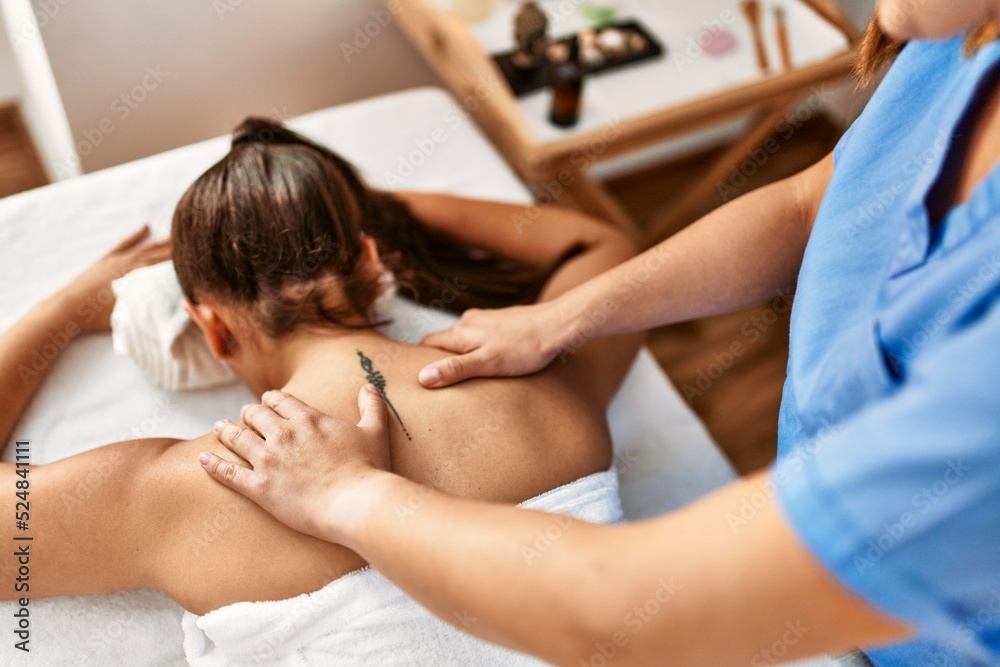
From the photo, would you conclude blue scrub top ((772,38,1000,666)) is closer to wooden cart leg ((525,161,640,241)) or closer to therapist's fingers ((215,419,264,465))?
therapist's fingers ((215,419,264,465))

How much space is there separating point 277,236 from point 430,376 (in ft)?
0.91

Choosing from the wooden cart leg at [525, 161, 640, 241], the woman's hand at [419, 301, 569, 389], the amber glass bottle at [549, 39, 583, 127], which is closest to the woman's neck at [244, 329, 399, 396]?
the woman's hand at [419, 301, 569, 389]

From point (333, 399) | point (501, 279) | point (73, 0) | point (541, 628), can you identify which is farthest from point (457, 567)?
Answer: point (73, 0)

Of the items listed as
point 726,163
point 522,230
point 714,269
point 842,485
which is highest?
point 842,485

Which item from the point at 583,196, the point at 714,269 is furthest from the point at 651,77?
the point at 714,269

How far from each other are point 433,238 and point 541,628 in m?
0.96

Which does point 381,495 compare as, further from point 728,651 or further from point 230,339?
point 230,339

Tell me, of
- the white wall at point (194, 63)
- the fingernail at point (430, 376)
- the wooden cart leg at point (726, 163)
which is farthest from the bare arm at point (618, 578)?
the wooden cart leg at point (726, 163)

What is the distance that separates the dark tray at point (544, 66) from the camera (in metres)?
1.88

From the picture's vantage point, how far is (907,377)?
61cm

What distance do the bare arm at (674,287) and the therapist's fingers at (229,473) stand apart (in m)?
0.26

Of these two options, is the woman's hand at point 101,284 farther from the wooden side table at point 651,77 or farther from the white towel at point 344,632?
the wooden side table at point 651,77

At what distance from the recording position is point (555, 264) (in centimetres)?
154

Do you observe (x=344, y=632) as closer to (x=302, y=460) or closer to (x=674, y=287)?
(x=302, y=460)
